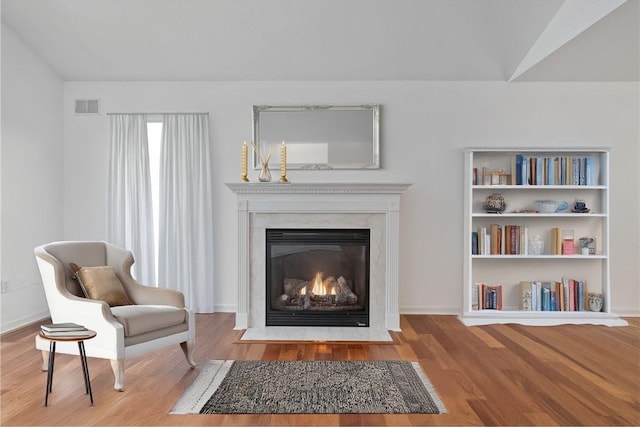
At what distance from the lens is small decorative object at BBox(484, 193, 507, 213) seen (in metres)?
5.11

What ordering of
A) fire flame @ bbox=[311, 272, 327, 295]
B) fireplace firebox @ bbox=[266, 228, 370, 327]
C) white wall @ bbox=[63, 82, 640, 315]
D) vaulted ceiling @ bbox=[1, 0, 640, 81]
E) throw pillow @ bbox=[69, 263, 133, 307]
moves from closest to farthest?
throw pillow @ bbox=[69, 263, 133, 307] → vaulted ceiling @ bbox=[1, 0, 640, 81] → fireplace firebox @ bbox=[266, 228, 370, 327] → fire flame @ bbox=[311, 272, 327, 295] → white wall @ bbox=[63, 82, 640, 315]

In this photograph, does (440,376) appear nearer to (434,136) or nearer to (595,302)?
(595,302)

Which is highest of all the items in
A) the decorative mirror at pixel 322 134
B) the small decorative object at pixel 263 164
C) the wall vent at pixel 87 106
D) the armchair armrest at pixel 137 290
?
the wall vent at pixel 87 106

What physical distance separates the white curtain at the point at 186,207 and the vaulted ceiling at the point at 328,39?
2.11 feet

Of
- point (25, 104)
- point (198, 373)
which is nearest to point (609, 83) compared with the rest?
point (198, 373)

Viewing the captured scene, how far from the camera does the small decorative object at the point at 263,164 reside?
477 cm

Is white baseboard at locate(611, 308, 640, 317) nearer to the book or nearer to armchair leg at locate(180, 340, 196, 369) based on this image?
armchair leg at locate(180, 340, 196, 369)

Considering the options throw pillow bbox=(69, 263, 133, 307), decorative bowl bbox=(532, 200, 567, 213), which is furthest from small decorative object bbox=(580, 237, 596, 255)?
throw pillow bbox=(69, 263, 133, 307)

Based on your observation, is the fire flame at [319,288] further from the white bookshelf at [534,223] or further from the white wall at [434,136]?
the white bookshelf at [534,223]

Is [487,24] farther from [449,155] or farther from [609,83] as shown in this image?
[609,83]

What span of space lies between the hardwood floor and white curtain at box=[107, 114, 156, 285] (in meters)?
1.15

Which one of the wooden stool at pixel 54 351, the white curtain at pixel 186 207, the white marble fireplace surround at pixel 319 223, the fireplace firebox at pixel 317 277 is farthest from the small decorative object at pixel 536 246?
the wooden stool at pixel 54 351

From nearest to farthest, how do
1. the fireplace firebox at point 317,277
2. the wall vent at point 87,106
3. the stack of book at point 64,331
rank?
the stack of book at point 64,331
the fireplace firebox at point 317,277
the wall vent at point 87,106

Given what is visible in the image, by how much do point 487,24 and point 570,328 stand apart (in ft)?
10.1
